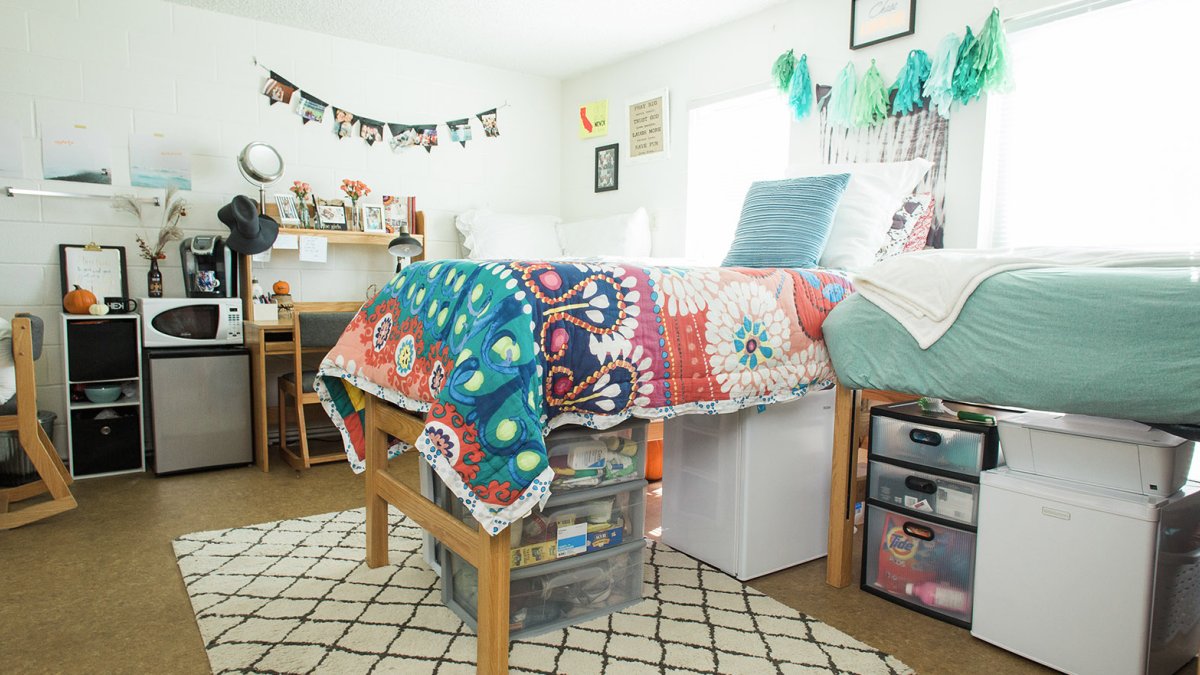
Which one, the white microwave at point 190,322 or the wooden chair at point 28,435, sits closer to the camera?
the wooden chair at point 28,435

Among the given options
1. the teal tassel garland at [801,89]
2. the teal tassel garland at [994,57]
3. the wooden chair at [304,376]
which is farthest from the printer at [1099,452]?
the wooden chair at [304,376]

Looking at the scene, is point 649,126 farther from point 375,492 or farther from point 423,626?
point 423,626

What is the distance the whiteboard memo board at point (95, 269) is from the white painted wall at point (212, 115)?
0.06 m

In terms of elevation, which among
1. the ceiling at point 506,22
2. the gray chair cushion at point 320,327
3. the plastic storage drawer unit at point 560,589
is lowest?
the plastic storage drawer unit at point 560,589

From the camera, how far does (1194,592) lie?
61.6 inches

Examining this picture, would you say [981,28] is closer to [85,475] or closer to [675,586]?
[675,586]

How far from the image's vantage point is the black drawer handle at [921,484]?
1.83m

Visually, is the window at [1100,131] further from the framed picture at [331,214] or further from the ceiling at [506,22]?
the framed picture at [331,214]

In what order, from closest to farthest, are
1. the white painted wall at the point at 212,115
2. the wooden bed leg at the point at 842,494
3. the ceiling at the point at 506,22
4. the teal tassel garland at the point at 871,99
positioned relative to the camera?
the wooden bed leg at the point at 842,494
the teal tassel garland at the point at 871,99
the white painted wall at the point at 212,115
the ceiling at the point at 506,22

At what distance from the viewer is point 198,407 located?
3.10 m

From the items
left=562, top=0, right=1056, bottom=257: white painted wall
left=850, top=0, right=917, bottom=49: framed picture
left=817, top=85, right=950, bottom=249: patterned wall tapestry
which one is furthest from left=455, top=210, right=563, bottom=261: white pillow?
left=850, top=0, right=917, bottom=49: framed picture

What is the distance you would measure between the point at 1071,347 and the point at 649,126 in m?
2.91

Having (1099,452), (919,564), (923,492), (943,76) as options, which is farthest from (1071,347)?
(943,76)

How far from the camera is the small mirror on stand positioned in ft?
11.1
